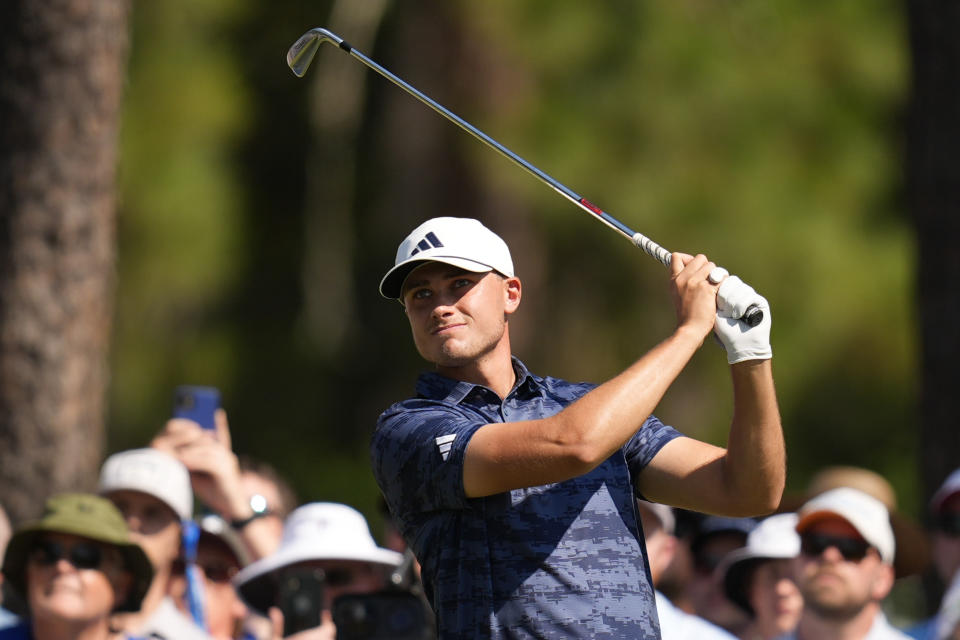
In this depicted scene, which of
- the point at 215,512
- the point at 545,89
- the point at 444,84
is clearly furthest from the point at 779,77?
the point at 215,512

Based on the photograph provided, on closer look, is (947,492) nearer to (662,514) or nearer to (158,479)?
(662,514)

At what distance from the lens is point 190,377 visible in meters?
12.0

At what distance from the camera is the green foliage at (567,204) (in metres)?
10.8

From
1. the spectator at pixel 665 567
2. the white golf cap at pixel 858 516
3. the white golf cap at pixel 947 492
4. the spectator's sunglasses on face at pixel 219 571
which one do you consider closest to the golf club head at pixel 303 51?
the spectator at pixel 665 567

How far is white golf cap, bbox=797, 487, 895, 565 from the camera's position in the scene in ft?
17.8

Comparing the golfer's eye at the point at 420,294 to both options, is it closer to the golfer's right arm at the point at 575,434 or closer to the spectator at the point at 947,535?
the golfer's right arm at the point at 575,434

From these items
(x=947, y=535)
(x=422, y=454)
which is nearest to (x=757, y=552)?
(x=947, y=535)

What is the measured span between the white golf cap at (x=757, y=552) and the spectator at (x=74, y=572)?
2145mm

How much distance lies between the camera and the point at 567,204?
11.1 m

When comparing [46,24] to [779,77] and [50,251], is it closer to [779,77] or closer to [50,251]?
[50,251]

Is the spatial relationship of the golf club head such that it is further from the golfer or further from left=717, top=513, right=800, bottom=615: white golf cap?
left=717, top=513, right=800, bottom=615: white golf cap

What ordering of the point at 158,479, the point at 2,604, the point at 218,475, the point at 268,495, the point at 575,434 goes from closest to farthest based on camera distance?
the point at 575,434 < the point at 2,604 < the point at 158,479 < the point at 218,475 < the point at 268,495

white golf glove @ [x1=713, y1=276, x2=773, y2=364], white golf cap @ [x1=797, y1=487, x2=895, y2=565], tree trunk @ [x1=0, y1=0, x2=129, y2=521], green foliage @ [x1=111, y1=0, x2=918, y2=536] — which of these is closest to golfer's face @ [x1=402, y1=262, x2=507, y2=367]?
white golf glove @ [x1=713, y1=276, x2=773, y2=364]

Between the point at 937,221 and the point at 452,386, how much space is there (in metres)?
3.90
